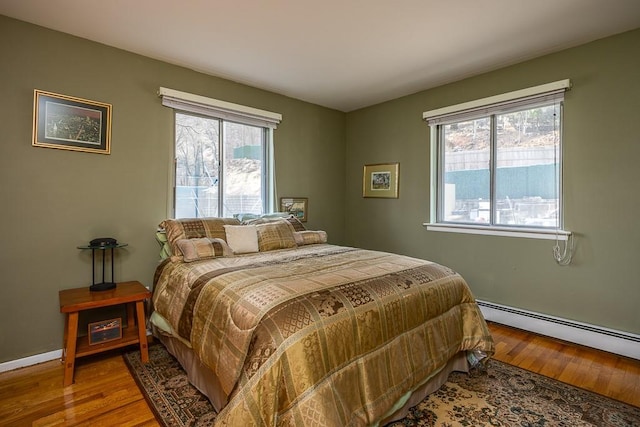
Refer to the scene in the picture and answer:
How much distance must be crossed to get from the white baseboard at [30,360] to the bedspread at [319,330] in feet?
3.07

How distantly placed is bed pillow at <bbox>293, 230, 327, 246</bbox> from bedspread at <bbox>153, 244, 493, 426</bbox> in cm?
82

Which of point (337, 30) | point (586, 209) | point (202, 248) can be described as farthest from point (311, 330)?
point (586, 209)

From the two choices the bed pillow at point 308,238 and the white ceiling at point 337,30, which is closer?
the white ceiling at point 337,30

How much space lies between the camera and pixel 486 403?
188 centimetres

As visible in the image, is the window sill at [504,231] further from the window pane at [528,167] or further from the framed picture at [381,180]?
the framed picture at [381,180]

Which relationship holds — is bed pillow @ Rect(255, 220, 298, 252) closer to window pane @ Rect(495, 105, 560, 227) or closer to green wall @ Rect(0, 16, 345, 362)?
green wall @ Rect(0, 16, 345, 362)

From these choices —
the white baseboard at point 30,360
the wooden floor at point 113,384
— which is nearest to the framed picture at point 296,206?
the wooden floor at point 113,384

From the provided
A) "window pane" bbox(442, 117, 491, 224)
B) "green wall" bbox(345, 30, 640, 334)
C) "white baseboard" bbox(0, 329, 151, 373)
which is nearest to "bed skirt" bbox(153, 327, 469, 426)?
"white baseboard" bbox(0, 329, 151, 373)

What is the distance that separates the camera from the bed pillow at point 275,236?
2.89 m

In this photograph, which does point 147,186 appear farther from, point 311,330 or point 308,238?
point 311,330

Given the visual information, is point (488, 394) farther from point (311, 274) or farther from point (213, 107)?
point (213, 107)

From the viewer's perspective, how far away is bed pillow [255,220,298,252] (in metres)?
2.89

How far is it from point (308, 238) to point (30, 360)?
2.36 metres

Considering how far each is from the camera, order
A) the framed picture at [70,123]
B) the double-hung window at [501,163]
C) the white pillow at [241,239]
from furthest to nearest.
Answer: the double-hung window at [501,163]
the white pillow at [241,239]
the framed picture at [70,123]
